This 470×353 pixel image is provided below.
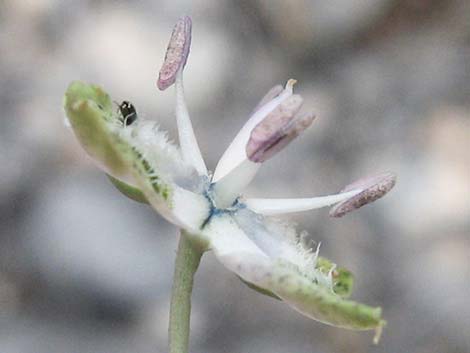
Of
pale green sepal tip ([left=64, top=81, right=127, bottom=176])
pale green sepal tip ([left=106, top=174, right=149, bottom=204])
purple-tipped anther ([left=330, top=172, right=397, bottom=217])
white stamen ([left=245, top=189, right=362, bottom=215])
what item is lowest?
pale green sepal tip ([left=64, top=81, right=127, bottom=176])

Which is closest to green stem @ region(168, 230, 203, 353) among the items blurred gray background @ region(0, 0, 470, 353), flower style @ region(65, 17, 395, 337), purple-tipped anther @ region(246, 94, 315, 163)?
flower style @ region(65, 17, 395, 337)

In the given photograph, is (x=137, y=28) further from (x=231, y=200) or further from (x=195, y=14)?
(x=231, y=200)

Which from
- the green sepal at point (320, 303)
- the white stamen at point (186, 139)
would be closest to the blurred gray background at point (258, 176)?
the white stamen at point (186, 139)

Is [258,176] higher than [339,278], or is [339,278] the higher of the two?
[258,176]

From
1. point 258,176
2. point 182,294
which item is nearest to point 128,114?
point 182,294

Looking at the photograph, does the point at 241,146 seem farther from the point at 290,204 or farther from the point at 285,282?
the point at 285,282

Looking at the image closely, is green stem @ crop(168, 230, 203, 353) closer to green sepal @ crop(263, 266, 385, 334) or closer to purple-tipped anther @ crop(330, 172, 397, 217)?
green sepal @ crop(263, 266, 385, 334)

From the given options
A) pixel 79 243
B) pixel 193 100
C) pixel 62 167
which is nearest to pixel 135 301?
pixel 79 243
